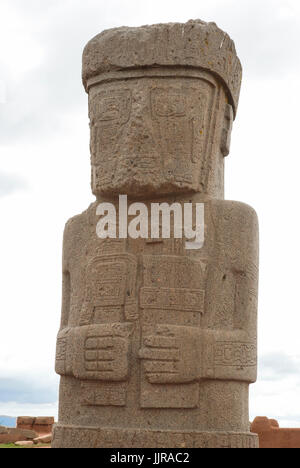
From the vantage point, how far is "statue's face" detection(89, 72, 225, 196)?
615cm

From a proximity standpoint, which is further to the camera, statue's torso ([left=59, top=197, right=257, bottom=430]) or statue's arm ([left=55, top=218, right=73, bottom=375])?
Result: statue's arm ([left=55, top=218, right=73, bottom=375])

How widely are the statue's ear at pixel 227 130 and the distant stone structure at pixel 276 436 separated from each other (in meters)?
6.76

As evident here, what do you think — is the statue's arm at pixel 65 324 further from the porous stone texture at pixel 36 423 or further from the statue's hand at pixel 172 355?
the porous stone texture at pixel 36 423

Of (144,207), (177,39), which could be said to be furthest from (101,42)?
(144,207)

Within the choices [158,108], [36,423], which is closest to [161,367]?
[158,108]

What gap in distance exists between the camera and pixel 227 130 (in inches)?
267

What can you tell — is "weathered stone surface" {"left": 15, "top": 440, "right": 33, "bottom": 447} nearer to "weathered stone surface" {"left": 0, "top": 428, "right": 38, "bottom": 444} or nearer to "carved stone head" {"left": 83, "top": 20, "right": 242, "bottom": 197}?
"weathered stone surface" {"left": 0, "top": 428, "right": 38, "bottom": 444}

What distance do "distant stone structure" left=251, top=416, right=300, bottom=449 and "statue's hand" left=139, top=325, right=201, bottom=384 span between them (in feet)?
22.0

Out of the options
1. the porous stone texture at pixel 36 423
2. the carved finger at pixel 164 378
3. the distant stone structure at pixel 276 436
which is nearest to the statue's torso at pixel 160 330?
the carved finger at pixel 164 378

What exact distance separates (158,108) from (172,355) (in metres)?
2.39

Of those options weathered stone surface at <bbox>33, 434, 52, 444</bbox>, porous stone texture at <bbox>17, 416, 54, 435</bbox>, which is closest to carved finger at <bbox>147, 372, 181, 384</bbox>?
weathered stone surface at <bbox>33, 434, 52, 444</bbox>

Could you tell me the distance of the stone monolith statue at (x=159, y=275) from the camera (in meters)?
5.71
